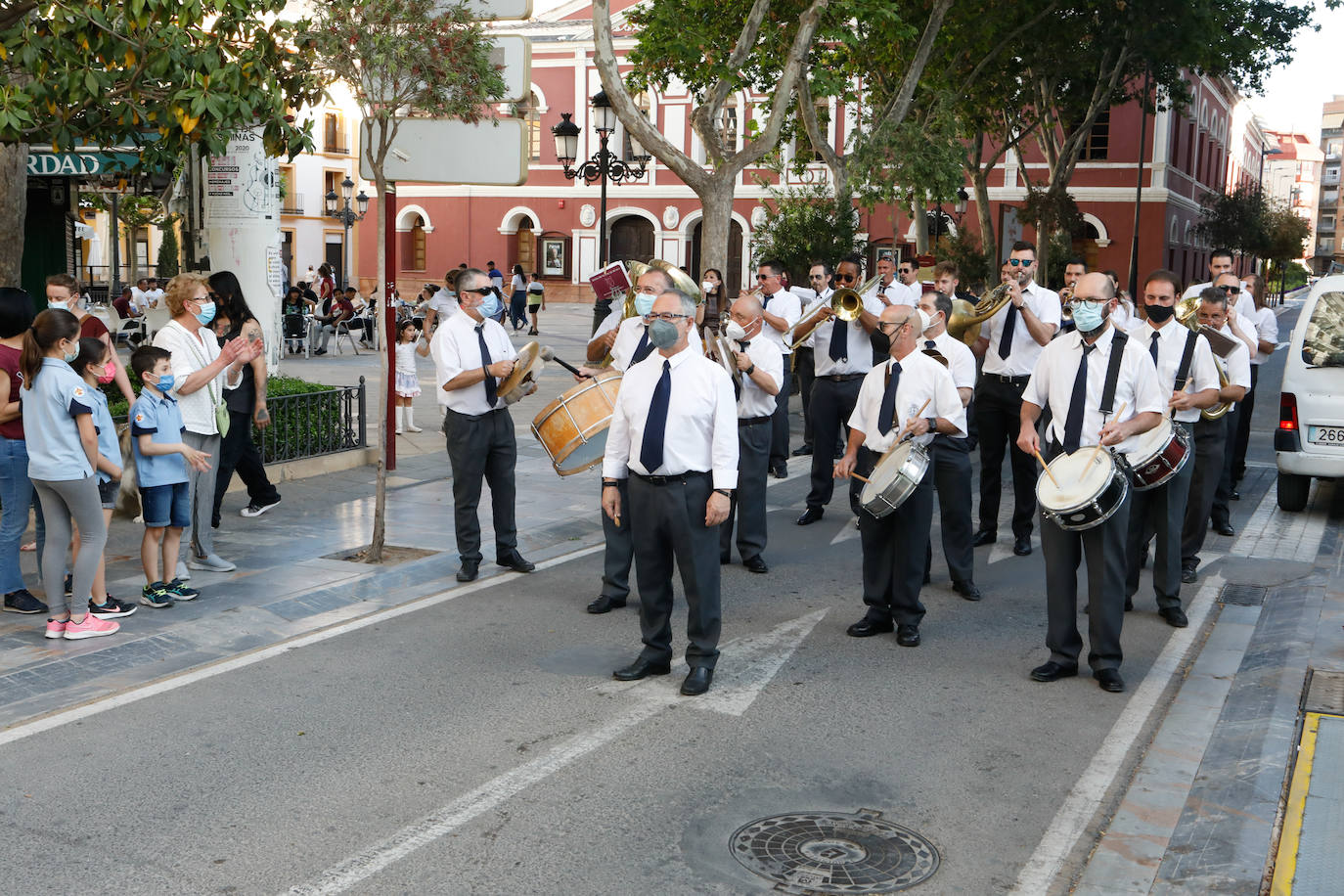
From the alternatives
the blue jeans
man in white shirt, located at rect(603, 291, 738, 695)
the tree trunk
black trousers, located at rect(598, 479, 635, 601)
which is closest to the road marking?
man in white shirt, located at rect(603, 291, 738, 695)

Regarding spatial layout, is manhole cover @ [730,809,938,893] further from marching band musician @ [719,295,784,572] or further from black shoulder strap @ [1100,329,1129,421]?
marching band musician @ [719,295,784,572]

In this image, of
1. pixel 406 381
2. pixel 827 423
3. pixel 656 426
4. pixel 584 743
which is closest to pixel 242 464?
pixel 406 381

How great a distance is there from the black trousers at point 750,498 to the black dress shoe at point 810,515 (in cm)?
154

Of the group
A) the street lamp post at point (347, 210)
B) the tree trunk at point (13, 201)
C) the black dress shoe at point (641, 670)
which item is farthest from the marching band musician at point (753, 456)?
the street lamp post at point (347, 210)

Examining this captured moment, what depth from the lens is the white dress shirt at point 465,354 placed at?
8469mm

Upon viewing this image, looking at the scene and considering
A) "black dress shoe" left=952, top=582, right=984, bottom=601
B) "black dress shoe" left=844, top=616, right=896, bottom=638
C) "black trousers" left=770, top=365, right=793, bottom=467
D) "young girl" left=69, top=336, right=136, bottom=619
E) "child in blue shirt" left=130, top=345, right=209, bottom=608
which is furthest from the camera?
"black trousers" left=770, top=365, right=793, bottom=467

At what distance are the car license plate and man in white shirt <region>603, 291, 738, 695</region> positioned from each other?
6.72m

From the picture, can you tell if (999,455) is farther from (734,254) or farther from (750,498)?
(734,254)

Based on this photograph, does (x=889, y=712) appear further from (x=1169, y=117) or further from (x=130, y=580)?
(x=1169, y=117)

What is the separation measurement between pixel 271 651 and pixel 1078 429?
14.4ft

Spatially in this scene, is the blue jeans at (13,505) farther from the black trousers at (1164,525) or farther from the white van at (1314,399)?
the white van at (1314,399)

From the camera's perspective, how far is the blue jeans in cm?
749

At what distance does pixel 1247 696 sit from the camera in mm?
6566

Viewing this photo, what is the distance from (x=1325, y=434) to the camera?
1091 centimetres
